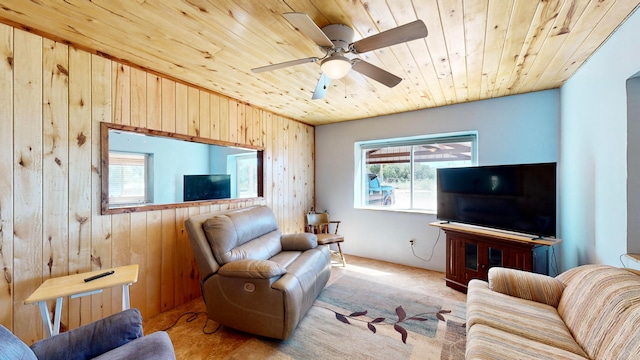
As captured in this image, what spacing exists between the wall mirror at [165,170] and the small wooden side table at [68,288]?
1.80 feet

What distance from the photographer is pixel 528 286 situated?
1.74 m

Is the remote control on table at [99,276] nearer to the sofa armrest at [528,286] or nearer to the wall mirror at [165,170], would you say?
the wall mirror at [165,170]

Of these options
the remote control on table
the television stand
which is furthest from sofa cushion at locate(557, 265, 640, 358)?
the remote control on table

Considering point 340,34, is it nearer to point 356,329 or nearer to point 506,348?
point 506,348

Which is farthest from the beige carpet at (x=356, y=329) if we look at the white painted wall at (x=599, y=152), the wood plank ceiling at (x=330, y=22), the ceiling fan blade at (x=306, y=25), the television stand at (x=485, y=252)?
the wood plank ceiling at (x=330, y=22)

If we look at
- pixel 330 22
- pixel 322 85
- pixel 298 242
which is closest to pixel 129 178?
pixel 298 242

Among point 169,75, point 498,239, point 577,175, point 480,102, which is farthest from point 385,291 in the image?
point 169,75

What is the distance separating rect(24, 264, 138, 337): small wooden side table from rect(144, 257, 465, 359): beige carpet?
66 centimetres

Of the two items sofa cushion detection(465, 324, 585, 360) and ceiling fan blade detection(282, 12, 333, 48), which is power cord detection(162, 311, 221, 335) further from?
ceiling fan blade detection(282, 12, 333, 48)

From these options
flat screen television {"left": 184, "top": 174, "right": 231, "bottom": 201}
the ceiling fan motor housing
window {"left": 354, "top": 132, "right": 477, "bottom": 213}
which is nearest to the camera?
the ceiling fan motor housing

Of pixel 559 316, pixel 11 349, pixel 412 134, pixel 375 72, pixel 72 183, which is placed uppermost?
pixel 375 72

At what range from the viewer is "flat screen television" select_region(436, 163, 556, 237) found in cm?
226

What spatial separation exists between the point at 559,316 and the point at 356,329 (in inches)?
55.3

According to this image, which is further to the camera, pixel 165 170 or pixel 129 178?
pixel 165 170
